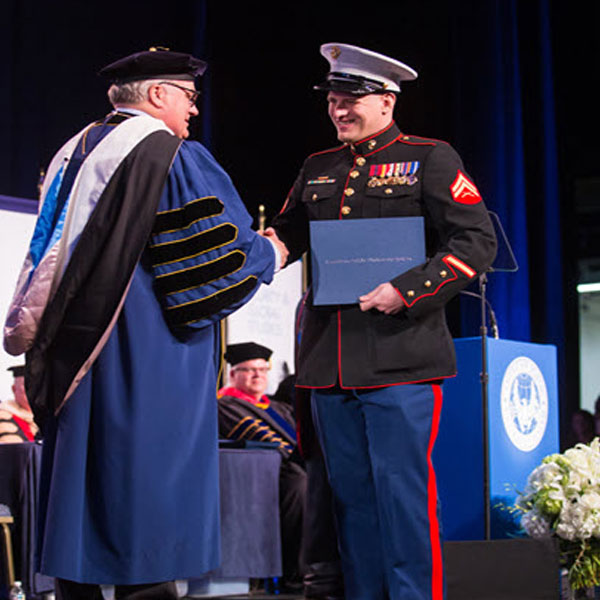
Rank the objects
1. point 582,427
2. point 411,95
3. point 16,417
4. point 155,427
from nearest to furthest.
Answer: point 155,427 < point 16,417 < point 582,427 < point 411,95

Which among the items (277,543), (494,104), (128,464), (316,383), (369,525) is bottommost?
(277,543)

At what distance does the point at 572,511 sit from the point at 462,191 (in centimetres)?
142

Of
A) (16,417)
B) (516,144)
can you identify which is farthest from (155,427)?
(516,144)

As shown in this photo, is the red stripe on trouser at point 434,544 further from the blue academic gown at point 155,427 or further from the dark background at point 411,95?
the dark background at point 411,95

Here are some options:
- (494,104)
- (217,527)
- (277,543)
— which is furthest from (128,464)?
(494,104)

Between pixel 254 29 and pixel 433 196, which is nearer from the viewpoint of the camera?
Result: pixel 433 196

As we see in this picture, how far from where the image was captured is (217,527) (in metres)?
2.33

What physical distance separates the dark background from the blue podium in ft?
5.57

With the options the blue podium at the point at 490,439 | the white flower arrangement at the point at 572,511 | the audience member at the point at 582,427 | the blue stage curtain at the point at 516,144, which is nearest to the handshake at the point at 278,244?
the white flower arrangement at the point at 572,511

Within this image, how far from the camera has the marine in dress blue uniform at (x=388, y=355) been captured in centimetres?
247

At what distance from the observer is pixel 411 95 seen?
6953 millimetres

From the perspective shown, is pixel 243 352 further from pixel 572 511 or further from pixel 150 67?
pixel 150 67

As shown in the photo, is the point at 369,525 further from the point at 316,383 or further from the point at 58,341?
the point at 58,341

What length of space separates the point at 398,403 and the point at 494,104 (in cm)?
415
